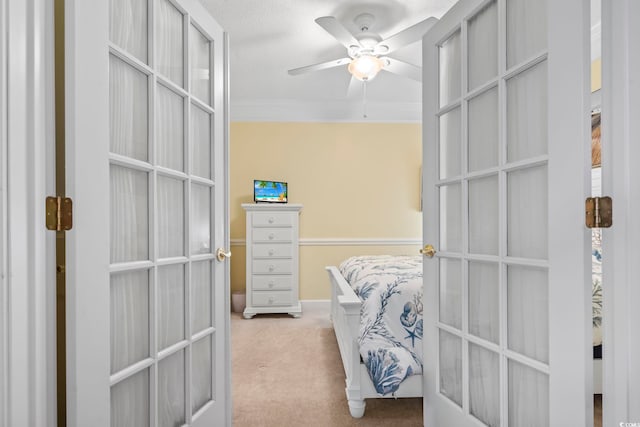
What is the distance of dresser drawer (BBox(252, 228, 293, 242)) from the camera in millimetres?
4195

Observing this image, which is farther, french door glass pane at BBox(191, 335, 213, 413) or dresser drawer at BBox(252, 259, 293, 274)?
dresser drawer at BBox(252, 259, 293, 274)

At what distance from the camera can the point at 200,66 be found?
5.25ft

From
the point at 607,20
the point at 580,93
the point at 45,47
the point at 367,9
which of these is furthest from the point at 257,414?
the point at 367,9

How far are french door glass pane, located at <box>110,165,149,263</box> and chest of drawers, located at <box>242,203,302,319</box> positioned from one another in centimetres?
293

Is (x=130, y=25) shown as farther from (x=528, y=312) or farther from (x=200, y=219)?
(x=528, y=312)

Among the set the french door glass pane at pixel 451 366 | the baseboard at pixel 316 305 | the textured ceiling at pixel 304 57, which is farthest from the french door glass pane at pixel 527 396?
the baseboard at pixel 316 305

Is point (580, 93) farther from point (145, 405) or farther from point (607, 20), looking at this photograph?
point (145, 405)

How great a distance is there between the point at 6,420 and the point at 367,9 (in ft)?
9.26

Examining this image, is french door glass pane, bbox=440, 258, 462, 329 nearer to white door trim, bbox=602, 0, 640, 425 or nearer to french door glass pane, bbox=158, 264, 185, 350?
white door trim, bbox=602, 0, 640, 425

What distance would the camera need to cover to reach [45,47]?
94 cm

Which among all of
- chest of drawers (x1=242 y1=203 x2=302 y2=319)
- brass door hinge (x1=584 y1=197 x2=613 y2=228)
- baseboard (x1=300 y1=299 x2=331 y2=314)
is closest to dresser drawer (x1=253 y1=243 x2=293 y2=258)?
chest of drawers (x1=242 y1=203 x2=302 y2=319)

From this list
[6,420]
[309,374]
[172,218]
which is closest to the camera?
[6,420]

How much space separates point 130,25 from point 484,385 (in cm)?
175

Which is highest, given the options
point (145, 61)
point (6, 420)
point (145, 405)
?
point (145, 61)
